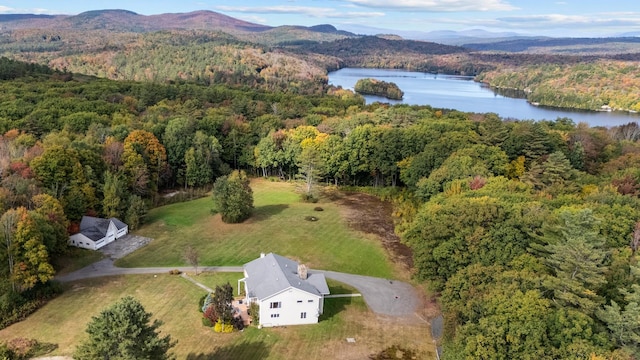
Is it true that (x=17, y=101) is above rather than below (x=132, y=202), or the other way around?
above

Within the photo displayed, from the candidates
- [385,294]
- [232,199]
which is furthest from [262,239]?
[385,294]

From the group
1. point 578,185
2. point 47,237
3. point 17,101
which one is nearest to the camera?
point 47,237

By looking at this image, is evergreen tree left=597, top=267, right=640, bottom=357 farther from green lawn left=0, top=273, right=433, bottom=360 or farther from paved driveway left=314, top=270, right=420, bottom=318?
paved driveway left=314, top=270, right=420, bottom=318

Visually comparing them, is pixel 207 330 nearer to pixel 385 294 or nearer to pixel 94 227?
pixel 385 294

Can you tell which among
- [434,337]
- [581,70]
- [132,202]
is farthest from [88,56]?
[581,70]

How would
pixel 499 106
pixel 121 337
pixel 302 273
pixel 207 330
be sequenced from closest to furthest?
pixel 121 337, pixel 207 330, pixel 302 273, pixel 499 106

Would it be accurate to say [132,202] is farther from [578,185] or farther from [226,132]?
[578,185]

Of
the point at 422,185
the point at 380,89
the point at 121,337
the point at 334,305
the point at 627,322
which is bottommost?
the point at 334,305
